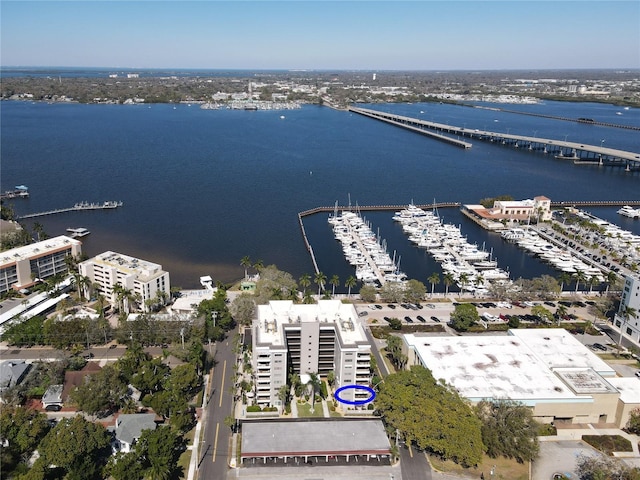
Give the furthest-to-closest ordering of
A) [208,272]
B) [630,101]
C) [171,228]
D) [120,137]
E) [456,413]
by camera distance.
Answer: [630,101]
[120,137]
[171,228]
[208,272]
[456,413]

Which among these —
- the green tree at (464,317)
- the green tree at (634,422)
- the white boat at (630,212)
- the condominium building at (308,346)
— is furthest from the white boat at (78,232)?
the white boat at (630,212)

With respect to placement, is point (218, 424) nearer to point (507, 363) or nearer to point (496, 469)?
point (496, 469)

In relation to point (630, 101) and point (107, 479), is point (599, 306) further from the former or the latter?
point (630, 101)

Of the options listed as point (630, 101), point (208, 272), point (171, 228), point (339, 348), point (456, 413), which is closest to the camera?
point (456, 413)

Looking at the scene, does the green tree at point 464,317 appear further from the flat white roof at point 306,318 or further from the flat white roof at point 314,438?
the flat white roof at point 314,438

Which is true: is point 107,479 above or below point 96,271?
below

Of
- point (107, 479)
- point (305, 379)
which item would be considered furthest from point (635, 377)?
point (107, 479)
